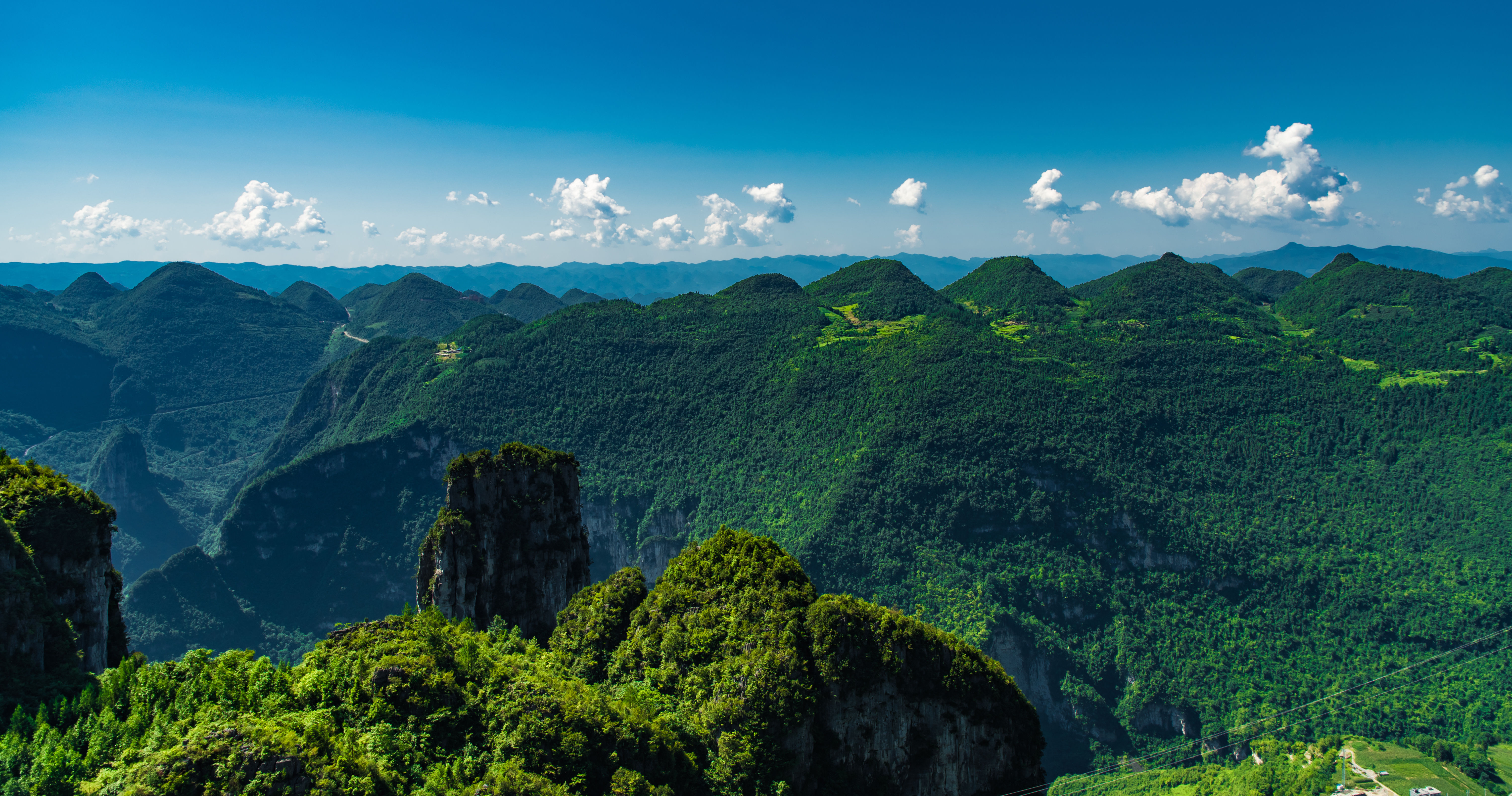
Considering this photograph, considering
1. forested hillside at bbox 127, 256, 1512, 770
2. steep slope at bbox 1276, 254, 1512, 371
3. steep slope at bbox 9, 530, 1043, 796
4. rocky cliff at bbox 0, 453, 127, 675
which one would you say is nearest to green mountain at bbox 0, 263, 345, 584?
forested hillside at bbox 127, 256, 1512, 770

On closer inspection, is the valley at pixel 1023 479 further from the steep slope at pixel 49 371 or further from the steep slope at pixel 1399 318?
the steep slope at pixel 49 371

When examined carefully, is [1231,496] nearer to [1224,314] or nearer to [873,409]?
[873,409]

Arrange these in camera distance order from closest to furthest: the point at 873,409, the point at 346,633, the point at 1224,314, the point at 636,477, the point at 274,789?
the point at 274,789 → the point at 346,633 → the point at 873,409 → the point at 636,477 → the point at 1224,314

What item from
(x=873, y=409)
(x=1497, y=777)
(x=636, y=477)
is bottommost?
(x=1497, y=777)

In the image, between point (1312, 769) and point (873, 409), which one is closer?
point (1312, 769)

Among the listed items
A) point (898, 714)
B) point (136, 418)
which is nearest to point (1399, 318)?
point (898, 714)

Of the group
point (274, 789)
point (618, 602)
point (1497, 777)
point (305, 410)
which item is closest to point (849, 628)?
point (618, 602)

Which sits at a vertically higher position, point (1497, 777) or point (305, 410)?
point (305, 410)

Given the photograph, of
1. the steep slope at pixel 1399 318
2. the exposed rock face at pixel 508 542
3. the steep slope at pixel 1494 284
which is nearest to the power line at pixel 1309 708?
the exposed rock face at pixel 508 542
